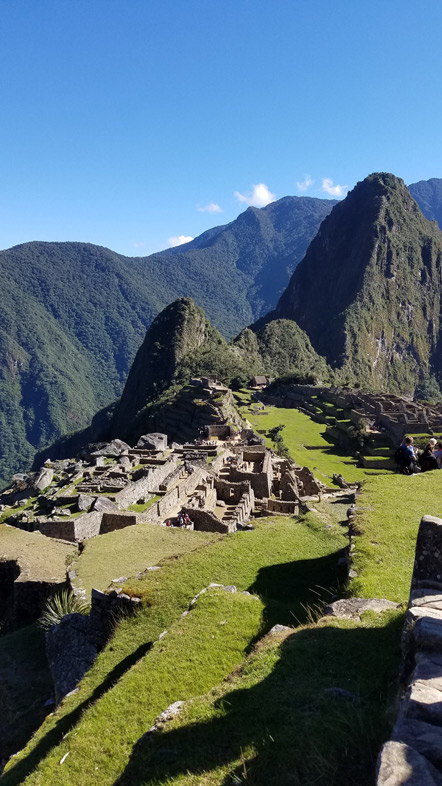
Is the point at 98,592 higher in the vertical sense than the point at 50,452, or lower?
higher

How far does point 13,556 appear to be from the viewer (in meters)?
13.8

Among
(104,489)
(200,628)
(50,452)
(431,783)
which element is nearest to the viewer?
(431,783)

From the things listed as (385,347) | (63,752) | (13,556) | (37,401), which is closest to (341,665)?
(63,752)

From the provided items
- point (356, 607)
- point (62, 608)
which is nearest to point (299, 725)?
point (356, 607)

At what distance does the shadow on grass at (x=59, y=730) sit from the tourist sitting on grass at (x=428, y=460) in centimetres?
969

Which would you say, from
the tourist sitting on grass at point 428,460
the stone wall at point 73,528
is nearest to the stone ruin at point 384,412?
the tourist sitting on grass at point 428,460

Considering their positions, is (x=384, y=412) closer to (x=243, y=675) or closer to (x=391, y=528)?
(x=391, y=528)

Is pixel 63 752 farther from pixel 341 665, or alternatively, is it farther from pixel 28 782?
pixel 341 665

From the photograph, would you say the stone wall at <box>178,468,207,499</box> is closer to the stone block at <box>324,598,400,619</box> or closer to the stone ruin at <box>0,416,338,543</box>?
the stone ruin at <box>0,416,338,543</box>

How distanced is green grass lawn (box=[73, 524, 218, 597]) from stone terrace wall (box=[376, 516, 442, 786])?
284 inches

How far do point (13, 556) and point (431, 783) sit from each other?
13007 mm

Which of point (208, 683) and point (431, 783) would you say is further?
point (208, 683)

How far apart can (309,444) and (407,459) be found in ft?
153

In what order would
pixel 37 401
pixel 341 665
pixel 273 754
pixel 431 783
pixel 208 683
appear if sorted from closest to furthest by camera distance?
pixel 431 783 → pixel 273 754 → pixel 341 665 → pixel 208 683 → pixel 37 401
